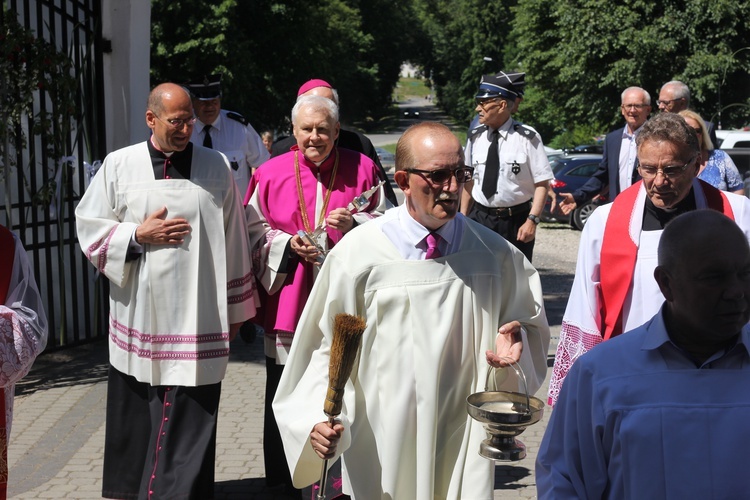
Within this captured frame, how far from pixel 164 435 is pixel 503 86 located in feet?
13.4

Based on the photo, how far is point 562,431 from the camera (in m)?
2.83

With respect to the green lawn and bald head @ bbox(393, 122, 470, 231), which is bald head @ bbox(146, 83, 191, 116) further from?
the green lawn

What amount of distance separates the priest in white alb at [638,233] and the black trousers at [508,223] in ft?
12.8

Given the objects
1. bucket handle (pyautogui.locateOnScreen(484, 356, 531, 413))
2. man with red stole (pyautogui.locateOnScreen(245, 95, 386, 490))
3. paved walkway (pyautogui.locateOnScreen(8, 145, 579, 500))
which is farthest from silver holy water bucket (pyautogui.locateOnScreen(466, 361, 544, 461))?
paved walkway (pyautogui.locateOnScreen(8, 145, 579, 500))

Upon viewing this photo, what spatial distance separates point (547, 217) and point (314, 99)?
57.4 feet

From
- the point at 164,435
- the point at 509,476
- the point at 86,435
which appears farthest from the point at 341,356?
the point at 86,435

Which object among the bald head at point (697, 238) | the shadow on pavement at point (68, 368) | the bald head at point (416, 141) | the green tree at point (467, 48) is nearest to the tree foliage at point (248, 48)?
the shadow on pavement at point (68, 368)

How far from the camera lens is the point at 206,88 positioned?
28.3 feet

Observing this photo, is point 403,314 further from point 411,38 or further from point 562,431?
point 411,38

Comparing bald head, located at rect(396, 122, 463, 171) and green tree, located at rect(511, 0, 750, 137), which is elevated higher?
bald head, located at rect(396, 122, 463, 171)

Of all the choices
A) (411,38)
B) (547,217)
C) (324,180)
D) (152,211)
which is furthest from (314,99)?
(411,38)

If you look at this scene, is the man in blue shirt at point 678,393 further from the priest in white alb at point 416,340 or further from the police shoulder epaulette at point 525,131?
the police shoulder epaulette at point 525,131

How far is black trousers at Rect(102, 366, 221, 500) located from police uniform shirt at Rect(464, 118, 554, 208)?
3.54 meters

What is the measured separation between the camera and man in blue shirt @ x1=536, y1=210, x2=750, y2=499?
8.64 ft
